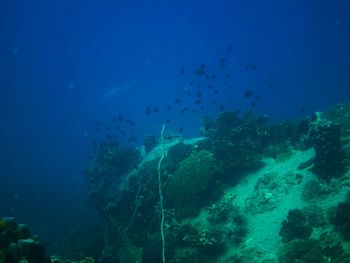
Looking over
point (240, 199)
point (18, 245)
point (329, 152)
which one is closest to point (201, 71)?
point (240, 199)

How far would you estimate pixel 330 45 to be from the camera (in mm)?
Result: 184875

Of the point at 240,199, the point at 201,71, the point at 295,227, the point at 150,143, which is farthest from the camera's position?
the point at 150,143

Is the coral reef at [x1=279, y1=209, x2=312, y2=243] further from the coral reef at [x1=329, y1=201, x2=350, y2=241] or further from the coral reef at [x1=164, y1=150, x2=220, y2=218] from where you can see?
the coral reef at [x1=164, y1=150, x2=220, y2=218]

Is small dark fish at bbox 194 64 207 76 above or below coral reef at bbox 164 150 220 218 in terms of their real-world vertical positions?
above

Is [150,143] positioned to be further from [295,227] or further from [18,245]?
[18,245]

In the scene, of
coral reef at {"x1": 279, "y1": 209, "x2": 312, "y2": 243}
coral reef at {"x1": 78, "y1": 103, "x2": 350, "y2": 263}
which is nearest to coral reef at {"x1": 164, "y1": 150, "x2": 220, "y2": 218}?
coral reef at {"x1": 78, "y1": 103, "x2": 350, "y2": 263}

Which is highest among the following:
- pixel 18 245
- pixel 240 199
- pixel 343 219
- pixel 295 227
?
pixel 240 199

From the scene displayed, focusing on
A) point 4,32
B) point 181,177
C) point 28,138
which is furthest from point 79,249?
point 28,138

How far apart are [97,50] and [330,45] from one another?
124 metres

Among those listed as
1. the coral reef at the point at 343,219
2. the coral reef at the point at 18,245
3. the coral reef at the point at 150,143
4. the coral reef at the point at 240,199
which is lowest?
the coral reef at the point at 18,245

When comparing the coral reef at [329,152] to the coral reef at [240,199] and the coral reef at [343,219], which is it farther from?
the coral reef at [343,219]

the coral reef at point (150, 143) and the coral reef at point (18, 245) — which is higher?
the coral reef at point (150, 143)

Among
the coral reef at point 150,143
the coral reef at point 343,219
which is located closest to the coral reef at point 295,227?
the coral reef at point 343,219

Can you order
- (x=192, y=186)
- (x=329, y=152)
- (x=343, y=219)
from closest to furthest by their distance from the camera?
(x=343, y=219) < (x=329, y=152) < (x=192, y=186)
